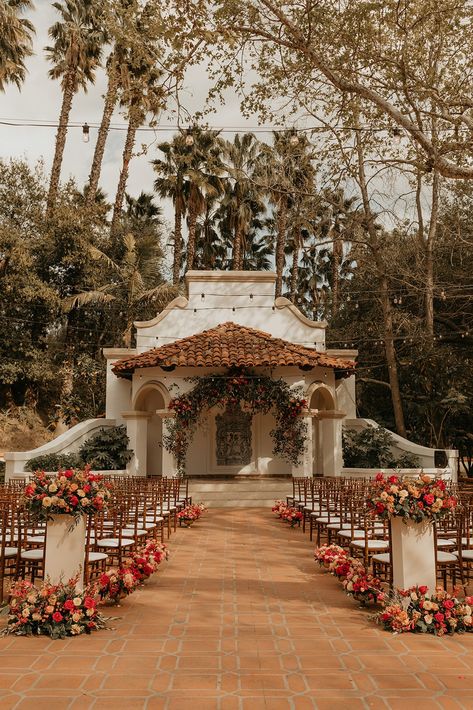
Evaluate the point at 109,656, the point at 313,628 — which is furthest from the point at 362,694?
the point at 109,656

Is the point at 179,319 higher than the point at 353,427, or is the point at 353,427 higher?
the point at 179,319

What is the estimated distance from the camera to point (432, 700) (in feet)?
13.6

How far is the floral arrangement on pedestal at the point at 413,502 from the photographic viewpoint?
597 cm

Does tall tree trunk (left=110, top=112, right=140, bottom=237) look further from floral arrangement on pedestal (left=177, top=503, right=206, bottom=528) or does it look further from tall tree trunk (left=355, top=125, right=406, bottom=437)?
floral arrangement on pedestal (left=177, top=503, right=206, bottom=528)

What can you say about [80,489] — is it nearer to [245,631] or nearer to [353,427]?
[245,631]

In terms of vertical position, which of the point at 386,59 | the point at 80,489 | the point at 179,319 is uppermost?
the point at 386,59

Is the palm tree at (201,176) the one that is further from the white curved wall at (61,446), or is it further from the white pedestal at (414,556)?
the white pedestal at (414,556)

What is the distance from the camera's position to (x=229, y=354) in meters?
17.5

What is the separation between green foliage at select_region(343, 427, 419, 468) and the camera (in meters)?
18.0

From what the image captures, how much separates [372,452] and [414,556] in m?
12.7

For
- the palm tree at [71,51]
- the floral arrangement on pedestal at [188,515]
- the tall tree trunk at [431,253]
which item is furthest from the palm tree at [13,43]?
the floral arrangement on pedestal at [188,515]

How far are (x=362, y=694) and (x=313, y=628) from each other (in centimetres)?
168

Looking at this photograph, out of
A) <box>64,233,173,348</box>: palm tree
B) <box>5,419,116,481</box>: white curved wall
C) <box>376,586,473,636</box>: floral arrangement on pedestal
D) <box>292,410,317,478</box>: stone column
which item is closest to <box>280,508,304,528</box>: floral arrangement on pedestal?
<box>292,410,317,478</box>: stone column

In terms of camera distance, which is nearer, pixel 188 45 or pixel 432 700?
pixel 432 700
